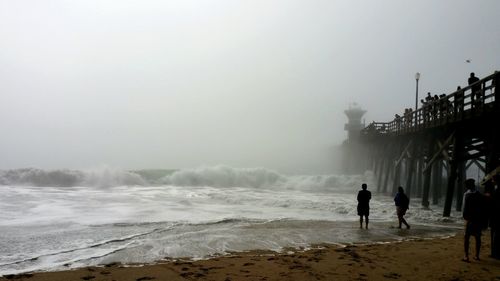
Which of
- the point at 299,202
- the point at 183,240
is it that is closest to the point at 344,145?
the point at 299,202

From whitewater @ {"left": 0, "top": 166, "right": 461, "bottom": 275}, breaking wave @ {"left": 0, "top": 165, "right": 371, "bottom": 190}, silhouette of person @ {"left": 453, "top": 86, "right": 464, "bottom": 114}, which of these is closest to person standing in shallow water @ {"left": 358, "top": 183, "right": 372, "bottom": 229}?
whitewater @ {"left": 0, "top": 166, "right": 461, "bottom": 275}

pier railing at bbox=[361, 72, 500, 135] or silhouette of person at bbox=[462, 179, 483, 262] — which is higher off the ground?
pier railing at bbox=[361, 72, 500, 135]

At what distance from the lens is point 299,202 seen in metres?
20.3

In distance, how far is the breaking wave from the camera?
34.2 meters

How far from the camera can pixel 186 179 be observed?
43.6 meters

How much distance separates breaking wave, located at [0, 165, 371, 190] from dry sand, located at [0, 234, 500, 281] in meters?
28.1

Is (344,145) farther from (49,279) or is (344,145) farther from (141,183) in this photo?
(49,279)

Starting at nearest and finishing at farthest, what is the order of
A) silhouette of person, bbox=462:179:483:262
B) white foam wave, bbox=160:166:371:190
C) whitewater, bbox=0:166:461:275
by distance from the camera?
1. silhouette of person, bbox=462:179:483:262
2. whitewater, bbox=0:166:461:275
3. white foam wave, bbox=160:166:371:190

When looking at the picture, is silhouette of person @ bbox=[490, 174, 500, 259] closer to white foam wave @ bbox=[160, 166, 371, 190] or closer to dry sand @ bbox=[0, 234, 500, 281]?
dry sand @ bbox=[0, 234, 500, 281]

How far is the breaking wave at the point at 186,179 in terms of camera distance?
34219mm

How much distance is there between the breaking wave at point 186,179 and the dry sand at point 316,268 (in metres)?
28.1

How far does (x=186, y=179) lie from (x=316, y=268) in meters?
37.3

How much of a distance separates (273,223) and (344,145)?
1576 inches

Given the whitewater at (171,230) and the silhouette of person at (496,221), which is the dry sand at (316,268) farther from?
the whitewater at (171,230)
